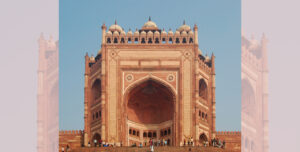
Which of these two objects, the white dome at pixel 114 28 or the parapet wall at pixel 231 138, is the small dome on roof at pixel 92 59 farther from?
the parapet wall at pixel 231 138

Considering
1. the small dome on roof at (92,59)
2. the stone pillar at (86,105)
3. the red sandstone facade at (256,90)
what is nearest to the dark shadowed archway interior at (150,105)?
the stone pillar at (86,105)

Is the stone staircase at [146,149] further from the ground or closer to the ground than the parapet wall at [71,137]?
closer to the ground

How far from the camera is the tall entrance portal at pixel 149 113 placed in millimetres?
48562

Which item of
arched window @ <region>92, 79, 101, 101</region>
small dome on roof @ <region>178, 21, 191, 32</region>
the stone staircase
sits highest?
small dome on roof @ <region>178, 21, 191, 32</region>

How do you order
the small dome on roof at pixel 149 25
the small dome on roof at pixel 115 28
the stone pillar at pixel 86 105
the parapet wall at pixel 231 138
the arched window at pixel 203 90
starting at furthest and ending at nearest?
the parapet wall at pixel 231 138 < the small dome on roof at pixel 149 25 < the small dome on roof at pixel 115 28 < the arched window at pixel 203 90 < the stone pillar at pixel 86 105

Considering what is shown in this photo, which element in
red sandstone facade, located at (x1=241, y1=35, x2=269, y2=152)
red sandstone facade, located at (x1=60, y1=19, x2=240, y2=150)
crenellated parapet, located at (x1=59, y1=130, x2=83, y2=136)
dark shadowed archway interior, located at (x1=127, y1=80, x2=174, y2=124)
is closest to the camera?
red sandstone facade, located at (x1=60, y1=19, x2=240, y2=150)

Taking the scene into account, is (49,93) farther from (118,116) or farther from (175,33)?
(175,33)

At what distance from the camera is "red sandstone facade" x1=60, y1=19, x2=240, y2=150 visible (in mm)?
47219

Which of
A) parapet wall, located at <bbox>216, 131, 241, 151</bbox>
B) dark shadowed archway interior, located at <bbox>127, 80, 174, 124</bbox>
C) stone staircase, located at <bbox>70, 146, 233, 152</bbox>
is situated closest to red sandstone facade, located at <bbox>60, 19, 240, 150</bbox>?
dark shadowed archway interior, located at <bbox>127, 80, 174, 124</bbox>

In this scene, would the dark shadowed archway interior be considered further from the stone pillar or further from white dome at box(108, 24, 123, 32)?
white dome at box(108, 24, 123, 32)

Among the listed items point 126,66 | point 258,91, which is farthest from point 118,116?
point 258,91

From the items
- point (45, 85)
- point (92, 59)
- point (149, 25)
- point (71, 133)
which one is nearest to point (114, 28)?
point (149, 25)

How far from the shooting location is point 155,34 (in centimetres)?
4894

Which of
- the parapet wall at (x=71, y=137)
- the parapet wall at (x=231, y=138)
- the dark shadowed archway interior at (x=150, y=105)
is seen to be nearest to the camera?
the dark shadowed archway interior at (x=150, y=105)
